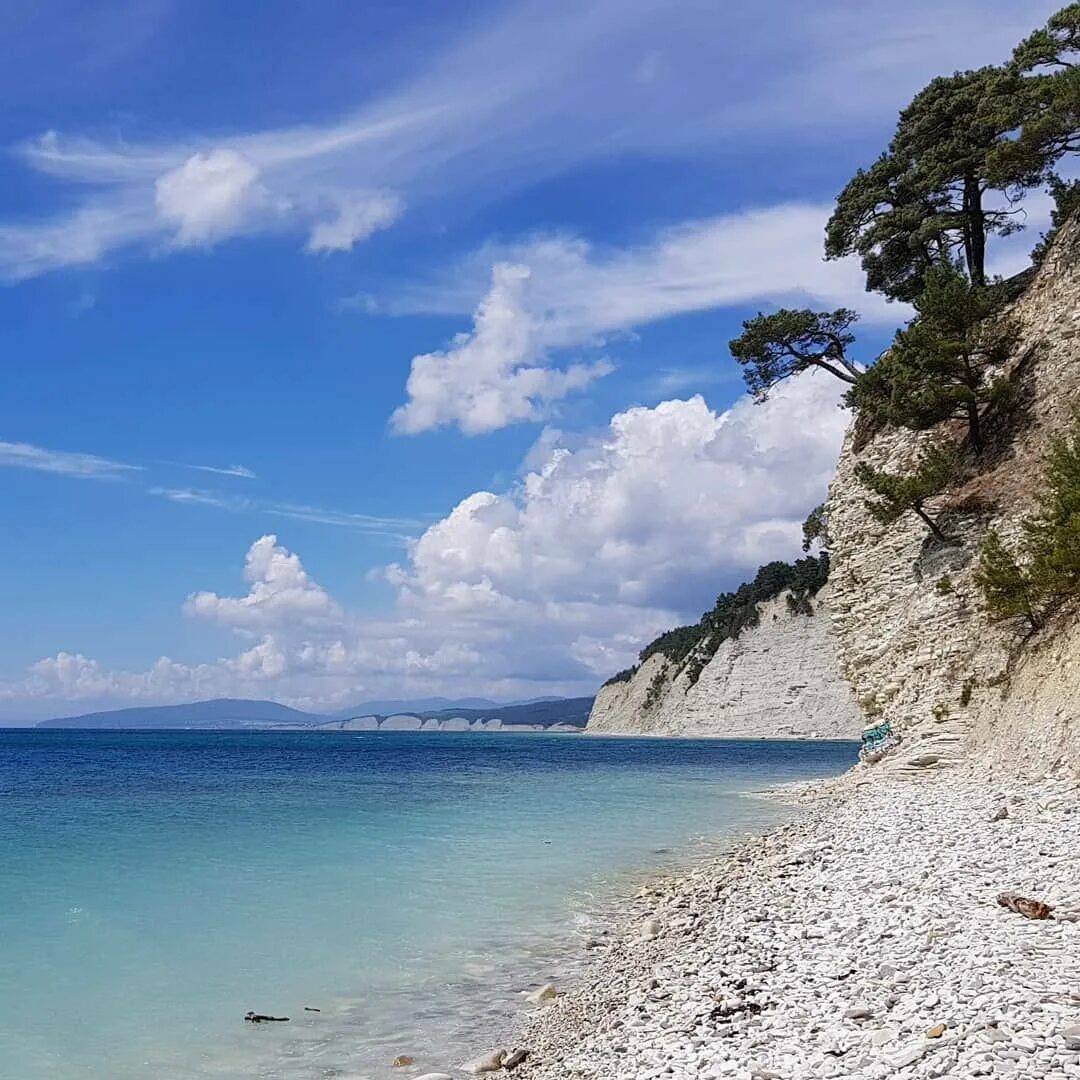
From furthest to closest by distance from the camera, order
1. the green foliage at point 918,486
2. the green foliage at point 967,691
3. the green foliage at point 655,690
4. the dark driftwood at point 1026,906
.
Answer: the green foliage at point 655,690
the green foliage at point 918,486
the green foliage at point 967,691
the dark driftwood at point 1026,906

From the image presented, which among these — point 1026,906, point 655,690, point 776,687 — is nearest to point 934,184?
point 1026,906

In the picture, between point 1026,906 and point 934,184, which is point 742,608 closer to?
point 934,184

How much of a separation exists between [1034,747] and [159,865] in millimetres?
19414

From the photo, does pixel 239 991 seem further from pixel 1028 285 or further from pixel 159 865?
pixel 1028 285

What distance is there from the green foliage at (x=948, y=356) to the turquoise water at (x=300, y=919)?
13283 mm

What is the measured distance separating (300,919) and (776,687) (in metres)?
92.3

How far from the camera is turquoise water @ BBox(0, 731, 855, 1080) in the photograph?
9875 millimetres

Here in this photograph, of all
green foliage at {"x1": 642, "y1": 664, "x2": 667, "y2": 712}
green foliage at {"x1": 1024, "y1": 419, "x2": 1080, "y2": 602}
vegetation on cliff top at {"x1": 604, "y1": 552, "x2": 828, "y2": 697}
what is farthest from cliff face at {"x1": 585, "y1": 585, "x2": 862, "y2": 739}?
green foliage at {"x1": 1024, "y1": 419, "x2": 1080, "y2": 602}

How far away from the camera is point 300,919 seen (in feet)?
50.0

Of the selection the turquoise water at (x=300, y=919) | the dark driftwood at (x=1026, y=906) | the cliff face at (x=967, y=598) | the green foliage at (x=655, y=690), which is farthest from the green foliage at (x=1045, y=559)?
the green foliage at (x=655, y=690)

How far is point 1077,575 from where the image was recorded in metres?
18.9

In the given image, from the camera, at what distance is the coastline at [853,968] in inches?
245

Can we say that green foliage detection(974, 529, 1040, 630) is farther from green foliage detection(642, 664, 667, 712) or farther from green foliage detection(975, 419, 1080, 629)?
green foliage detection(642, 664, 667, 712)

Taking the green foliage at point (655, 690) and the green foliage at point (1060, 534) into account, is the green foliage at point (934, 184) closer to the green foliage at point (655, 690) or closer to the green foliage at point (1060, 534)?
the green foliage at point (1060, 534)
